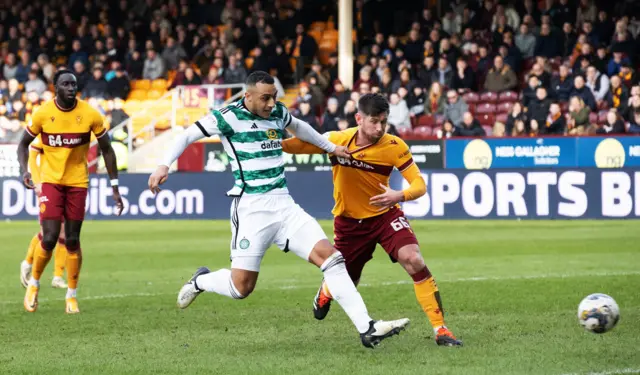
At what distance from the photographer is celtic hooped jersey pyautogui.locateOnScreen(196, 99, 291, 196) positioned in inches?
308

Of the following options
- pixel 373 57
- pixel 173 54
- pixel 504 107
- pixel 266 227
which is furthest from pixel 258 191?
pixel 173 54

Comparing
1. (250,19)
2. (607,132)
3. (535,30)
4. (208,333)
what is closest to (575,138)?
(607,132)

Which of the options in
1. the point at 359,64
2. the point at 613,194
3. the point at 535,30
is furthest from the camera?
the point at 359,64

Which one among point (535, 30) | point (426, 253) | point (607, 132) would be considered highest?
point (535, 30)

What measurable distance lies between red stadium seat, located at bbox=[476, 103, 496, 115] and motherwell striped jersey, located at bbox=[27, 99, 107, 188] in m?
15.9

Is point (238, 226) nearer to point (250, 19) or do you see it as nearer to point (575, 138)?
point (575, 138)

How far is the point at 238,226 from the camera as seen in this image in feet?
26.1

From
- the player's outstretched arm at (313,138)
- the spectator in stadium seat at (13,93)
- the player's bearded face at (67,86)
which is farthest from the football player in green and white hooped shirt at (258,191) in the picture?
the spectator in stadium seat at (13,93)

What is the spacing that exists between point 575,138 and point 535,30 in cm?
460

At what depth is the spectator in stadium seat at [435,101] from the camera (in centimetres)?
2567

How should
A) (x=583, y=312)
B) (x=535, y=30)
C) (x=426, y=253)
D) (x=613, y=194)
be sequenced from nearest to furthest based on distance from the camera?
(x=583, y=312) → (x=426, y=253) → (x=613, y=194) → (x=535, y=30)

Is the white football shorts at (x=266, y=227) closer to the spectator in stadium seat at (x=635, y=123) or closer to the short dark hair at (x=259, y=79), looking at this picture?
the short dark hair at (x=259, y=79)

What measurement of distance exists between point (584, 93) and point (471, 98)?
2942mm

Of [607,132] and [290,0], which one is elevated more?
[290,0]
